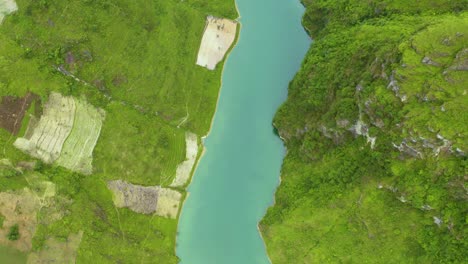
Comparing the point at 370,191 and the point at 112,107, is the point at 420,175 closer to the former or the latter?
the point at 370,191

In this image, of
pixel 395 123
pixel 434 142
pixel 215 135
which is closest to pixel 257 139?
pixel 215 135

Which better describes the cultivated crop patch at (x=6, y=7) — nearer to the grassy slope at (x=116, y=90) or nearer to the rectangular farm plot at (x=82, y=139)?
the grassy slope at (x=116, y=90)

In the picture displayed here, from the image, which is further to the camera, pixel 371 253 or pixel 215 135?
pixel 215 135

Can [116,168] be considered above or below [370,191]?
above

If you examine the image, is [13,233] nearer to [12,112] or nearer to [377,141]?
[12,112]

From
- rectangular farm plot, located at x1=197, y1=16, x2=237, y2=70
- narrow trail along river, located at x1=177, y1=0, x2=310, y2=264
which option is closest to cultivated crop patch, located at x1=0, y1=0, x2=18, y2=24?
rectangular farm plot, located at x1=197, y1=16, x2=237, y2=70

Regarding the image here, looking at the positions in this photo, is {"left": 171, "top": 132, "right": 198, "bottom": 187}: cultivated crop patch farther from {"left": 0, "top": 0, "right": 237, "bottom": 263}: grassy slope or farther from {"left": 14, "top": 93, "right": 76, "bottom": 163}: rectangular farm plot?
{"left": 14, "top": 93, "right": 76, "bottom": 163}: rectangular farm plot

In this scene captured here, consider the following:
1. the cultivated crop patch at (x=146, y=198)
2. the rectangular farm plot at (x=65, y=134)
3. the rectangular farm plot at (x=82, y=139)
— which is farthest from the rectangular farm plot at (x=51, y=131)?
the cultivated crop patch at (x=146, y=198)
